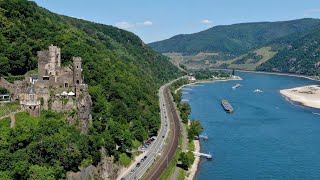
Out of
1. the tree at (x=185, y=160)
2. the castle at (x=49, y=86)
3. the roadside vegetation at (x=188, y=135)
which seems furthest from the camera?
the roadside vegetation at (x=188, y=135)

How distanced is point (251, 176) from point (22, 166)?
48083 millimetres

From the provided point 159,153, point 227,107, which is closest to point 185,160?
point 159,153

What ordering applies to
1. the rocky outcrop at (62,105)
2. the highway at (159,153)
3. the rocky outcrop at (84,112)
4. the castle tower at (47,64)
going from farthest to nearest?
the highway at (159,153)
the castle tower at (47,64)
the rocky outcrop at (84,112)
the rocky outcrop at (62,105)

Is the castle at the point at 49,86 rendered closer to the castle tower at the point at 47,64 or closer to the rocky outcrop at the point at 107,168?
the castle tower at the point at 47,64

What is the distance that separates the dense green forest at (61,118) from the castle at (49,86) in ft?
7.94

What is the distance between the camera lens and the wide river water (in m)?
93.4

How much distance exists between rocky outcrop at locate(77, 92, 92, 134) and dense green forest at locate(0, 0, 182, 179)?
1.80 m

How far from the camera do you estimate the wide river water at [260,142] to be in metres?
93.4

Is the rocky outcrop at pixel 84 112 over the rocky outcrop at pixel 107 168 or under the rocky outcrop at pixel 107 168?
over

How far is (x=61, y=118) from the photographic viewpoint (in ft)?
242

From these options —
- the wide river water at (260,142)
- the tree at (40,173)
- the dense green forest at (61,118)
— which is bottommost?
the wide river water at (260,142)

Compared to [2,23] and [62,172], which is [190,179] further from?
[2,23]

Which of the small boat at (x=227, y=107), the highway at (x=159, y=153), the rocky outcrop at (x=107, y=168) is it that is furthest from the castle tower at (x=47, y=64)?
the small boat at (x=227, y=107)

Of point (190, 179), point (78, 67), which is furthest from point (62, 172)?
point (190, 179)
